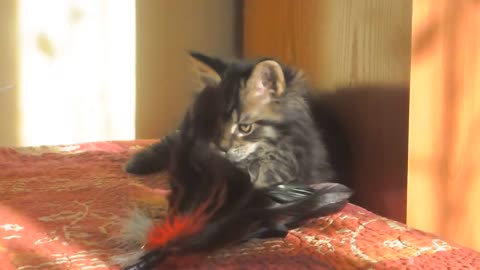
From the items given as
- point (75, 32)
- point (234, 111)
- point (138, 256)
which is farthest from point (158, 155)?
point (75, 32)

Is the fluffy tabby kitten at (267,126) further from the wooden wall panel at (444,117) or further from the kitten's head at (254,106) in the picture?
the wooden wall panel at (444,117)

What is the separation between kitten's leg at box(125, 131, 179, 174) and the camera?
4.92 ft

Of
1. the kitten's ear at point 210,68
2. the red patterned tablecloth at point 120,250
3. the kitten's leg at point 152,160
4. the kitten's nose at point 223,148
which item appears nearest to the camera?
the red patterned tablecloth at point 120,250

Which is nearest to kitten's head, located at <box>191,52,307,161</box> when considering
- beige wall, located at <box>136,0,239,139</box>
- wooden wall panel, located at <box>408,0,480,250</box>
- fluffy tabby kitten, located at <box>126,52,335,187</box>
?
fluffy tabby kitten, located at <box>126,52,335,187</box>

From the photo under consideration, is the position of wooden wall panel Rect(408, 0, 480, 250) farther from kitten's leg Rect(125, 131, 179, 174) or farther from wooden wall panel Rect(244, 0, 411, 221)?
kitten's leg Rect(125, 131, 179, 174)

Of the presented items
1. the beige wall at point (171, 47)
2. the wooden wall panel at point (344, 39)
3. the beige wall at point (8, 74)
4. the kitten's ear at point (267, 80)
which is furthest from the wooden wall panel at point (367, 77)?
the beige wall at point (8, 74)

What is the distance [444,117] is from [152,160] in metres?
0.76

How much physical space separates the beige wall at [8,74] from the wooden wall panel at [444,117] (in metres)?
1.51

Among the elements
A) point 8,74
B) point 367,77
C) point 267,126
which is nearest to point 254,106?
point 267,126

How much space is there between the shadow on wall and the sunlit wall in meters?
1.06

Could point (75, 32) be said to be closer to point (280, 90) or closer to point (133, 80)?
point (133, 80)

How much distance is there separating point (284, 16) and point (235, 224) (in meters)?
0.97

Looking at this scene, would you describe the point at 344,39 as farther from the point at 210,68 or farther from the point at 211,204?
the point at 211,204

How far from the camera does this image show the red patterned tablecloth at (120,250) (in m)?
0.86
